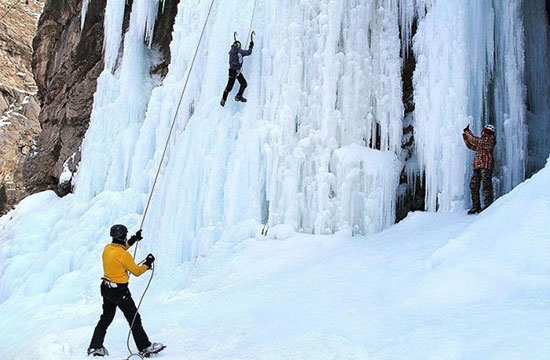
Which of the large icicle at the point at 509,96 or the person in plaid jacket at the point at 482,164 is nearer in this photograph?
the person in plaid jacket at the point at 482,164

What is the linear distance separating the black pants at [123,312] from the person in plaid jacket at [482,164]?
12.0ft

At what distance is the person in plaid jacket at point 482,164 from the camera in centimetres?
586

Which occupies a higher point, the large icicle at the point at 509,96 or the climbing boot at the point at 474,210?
the large icicle at the point at 509,96

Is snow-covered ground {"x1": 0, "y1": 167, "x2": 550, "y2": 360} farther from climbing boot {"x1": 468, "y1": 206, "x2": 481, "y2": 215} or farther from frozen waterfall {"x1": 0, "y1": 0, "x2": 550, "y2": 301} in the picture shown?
frozen waterfall {"x1": 0, "y1": 0, "x2": 550, "y2": 301}

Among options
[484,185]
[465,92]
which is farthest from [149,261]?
[465,92]

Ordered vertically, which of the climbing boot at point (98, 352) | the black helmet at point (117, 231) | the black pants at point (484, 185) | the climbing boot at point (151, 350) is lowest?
the climbing boot at point (98, 352)

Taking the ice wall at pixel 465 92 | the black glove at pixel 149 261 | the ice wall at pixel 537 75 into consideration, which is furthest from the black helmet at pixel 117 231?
the ice wall at pixel 537 75

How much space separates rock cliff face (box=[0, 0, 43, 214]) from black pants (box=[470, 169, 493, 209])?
71.8 feet

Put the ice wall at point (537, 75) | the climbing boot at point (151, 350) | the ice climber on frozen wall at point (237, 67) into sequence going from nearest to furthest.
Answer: the climbing boot at point (151, 350)
the ice wall at point (537, 75)
the ice climber on frozen wall at point (237, 67)

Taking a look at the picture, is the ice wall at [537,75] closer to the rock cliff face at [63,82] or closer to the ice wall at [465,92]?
the ice wall at [465,92]

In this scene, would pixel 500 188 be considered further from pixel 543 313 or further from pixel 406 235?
pixel 543 313

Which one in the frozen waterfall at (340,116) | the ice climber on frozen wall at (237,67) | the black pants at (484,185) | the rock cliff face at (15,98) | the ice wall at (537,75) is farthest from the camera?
the rock cliff face at (15,98)

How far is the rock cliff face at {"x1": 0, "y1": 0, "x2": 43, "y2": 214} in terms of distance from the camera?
2594 centimetres

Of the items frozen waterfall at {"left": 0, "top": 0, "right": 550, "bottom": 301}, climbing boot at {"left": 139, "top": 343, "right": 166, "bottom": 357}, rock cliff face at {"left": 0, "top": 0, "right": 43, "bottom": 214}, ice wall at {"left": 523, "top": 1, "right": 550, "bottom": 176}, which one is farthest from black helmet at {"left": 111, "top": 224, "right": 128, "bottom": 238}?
rock cliff face at {"left": 0, "top": 0, "right": 43, "bottom": 214}
